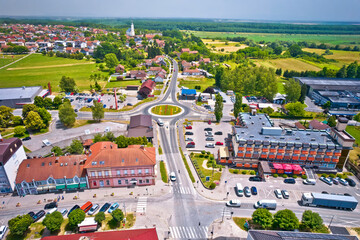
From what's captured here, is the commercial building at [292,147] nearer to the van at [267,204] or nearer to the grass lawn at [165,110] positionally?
the van at [267,204]

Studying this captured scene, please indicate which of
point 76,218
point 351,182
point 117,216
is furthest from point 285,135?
point 76,218

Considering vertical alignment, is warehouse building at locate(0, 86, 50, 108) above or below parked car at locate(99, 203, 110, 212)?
above

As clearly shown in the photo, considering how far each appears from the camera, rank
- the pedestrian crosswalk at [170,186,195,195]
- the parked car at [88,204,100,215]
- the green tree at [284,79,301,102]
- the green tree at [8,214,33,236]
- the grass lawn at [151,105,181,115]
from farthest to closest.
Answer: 1. the green tree at [284,79,301,102]
2. the grass lawn at [151,105,181,115]
3. the pedestrian crosswalk at [170,186,195,195]
4. the parked car at [88,204,100,215]
5. the green tree at [8,214,33,236]

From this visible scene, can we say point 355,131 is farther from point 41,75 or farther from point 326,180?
point 41,75

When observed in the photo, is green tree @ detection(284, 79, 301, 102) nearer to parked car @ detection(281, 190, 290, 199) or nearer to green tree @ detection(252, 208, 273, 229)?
parked car @ detection(281, 190, 290, 199)

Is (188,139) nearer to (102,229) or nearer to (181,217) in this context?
(181,217)

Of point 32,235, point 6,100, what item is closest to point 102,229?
point 32,235

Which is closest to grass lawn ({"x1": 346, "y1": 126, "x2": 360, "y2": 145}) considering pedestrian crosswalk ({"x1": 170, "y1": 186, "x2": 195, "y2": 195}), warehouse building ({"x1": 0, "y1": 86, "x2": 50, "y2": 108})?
pedestrian crosswalk ({"x1": 170, "y1": 186, "x2": 195, "y2": 195})
